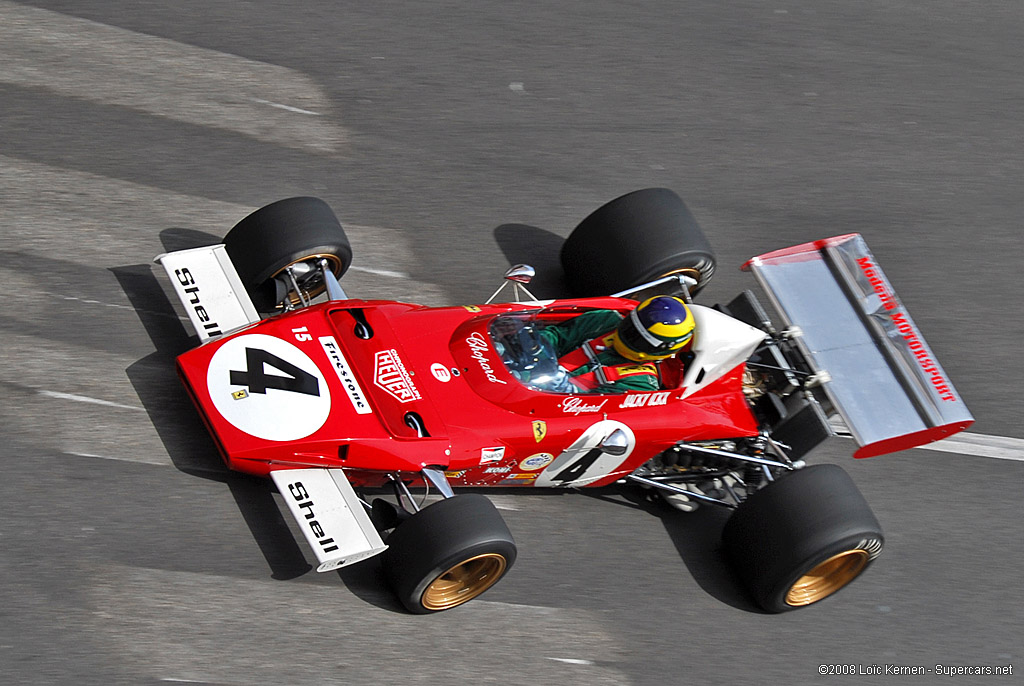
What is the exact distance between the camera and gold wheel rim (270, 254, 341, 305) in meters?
7.39

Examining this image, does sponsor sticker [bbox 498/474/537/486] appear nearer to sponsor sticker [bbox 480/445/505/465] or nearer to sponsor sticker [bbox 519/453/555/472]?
sponsor sticker [bbox 519/453/555/472]

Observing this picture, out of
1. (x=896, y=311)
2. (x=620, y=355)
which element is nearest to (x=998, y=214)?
(x=896, y=311)

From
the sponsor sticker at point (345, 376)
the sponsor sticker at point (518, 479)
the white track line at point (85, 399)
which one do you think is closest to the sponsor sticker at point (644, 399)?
the sponsor sticker at point (518, 479)

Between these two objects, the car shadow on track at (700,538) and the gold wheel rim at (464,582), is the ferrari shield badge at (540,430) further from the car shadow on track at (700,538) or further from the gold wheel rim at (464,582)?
the car shadow on track at (700,538)

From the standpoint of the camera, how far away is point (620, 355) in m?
6.98

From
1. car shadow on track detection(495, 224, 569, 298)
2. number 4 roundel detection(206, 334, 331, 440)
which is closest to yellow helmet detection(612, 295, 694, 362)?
number 4 roundel detection(206, 334, 331, 440)

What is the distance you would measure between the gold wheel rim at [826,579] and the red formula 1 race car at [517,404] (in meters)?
0.01

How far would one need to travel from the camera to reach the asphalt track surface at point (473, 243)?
638 centimetres

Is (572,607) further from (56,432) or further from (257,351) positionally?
(56,432)

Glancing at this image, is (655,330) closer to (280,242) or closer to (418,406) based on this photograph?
(418,406)

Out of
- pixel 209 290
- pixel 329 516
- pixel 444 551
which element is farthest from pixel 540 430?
pixel 209 290

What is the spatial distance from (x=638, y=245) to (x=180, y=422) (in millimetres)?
3249

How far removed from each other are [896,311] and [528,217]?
307 cm

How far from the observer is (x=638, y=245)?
26.2ft
